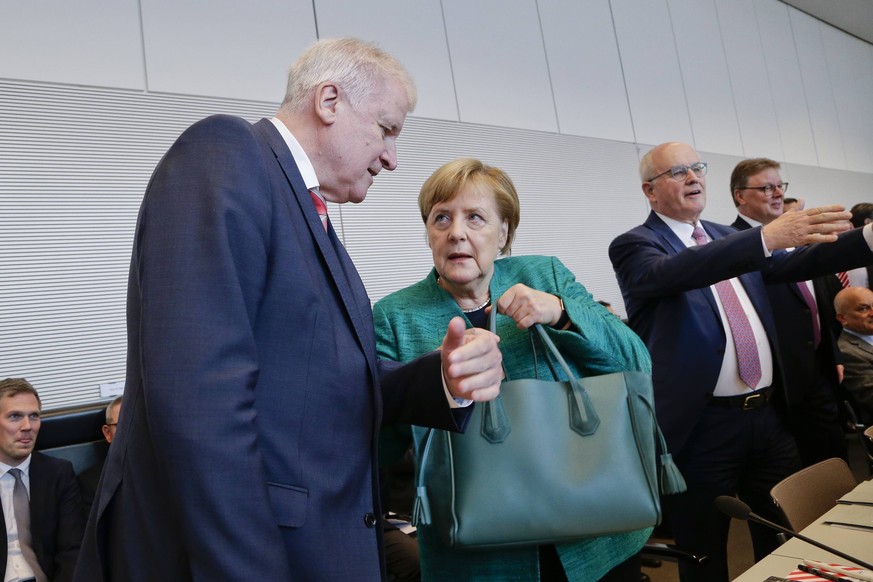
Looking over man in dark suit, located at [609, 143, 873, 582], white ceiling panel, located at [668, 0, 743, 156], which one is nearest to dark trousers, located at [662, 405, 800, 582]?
man in dark suit, located at [609, 143, 873, 582]

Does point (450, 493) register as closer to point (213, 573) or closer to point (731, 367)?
point (213, 573)

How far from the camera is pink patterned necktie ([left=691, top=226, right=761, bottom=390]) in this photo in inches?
97.7

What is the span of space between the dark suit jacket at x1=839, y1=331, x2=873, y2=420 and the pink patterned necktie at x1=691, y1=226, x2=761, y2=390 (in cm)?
228

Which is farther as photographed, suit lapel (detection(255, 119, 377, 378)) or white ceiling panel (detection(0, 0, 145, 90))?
white ceiling panel (detection(0, 0, 145, 90))

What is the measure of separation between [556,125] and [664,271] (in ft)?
14.3

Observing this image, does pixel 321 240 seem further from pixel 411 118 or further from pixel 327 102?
pixel 411 118

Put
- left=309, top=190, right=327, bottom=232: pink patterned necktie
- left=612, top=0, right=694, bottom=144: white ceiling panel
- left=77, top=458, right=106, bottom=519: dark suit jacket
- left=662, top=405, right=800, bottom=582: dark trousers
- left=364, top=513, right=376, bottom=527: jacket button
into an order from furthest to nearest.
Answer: left=612, top=0, right=694, bottom=144: white ceiling panel < left=77, top=458, right=106, bottom=519: dark suit jacket < left=662, top=405, right=800, bottom=582: dark trousers < left=309, top=190, right=327, bottom=232: pink patterned necktie < left=364, top=513, right=376, bottom=527: jacket button

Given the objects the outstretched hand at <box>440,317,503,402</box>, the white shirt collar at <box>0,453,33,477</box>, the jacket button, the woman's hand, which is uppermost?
the woman's hand

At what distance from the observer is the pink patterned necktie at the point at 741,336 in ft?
8.14

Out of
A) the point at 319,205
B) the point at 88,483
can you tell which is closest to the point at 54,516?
the point at 88,483

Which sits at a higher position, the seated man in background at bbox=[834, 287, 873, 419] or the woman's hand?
the woman's hand

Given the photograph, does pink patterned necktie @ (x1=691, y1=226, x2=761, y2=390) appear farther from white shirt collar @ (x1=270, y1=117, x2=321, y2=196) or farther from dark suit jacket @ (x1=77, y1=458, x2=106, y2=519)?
dark suit jacket @ (x1=77, y1=458, x2=106, y2=519)

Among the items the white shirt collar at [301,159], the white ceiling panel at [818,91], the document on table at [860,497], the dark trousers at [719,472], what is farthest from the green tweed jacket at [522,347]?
the white ceiling panel at [818,91]

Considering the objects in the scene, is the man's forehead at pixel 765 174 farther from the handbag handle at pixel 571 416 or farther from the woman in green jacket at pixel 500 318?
the handbag handle at pixel 571 416
